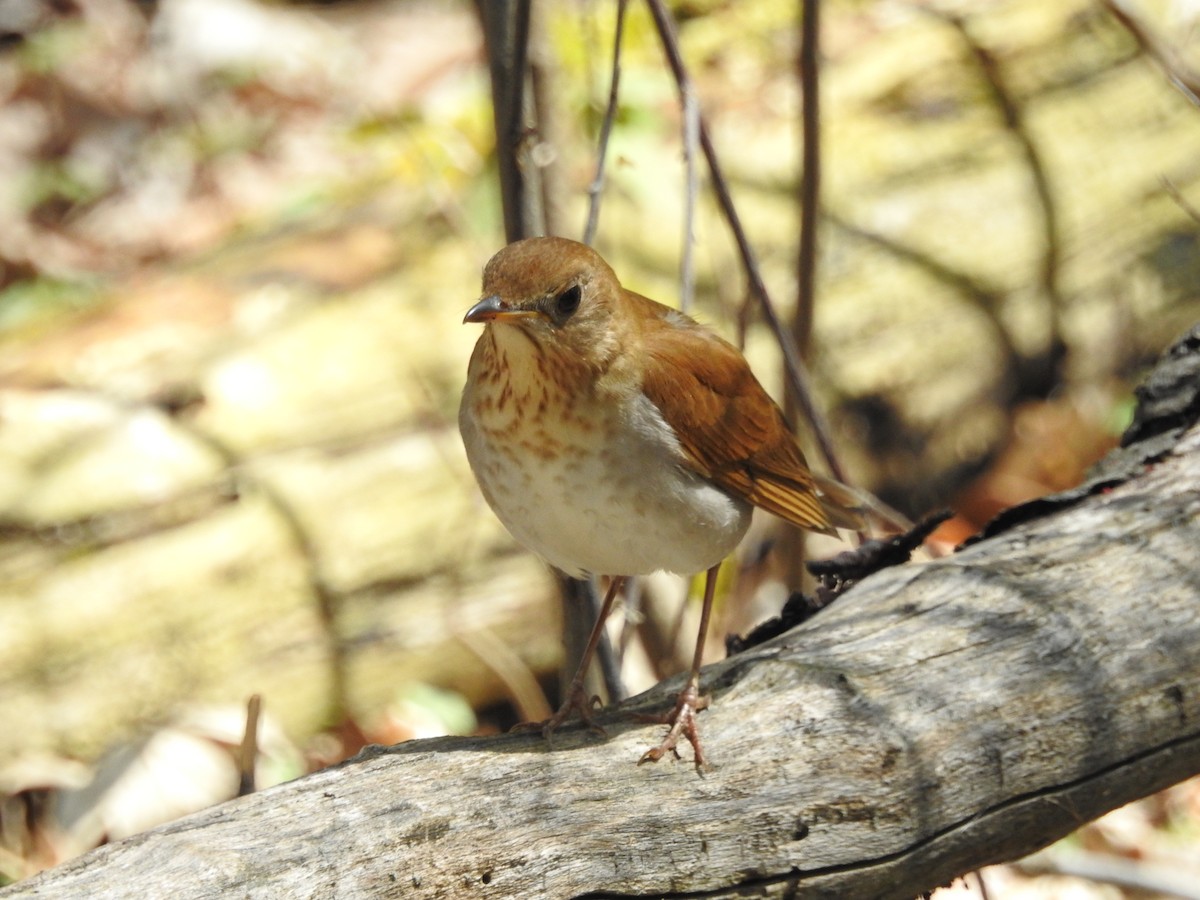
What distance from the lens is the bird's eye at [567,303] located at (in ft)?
10.2

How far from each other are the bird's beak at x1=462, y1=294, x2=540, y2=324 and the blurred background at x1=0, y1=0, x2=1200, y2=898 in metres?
0.52

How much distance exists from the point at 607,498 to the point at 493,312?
1.54ft

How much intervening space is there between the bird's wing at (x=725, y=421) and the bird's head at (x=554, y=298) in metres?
0.16

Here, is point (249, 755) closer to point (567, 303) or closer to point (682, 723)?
point (682, 723)

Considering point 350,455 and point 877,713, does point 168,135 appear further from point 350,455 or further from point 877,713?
point 877,713

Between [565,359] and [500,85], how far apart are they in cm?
72

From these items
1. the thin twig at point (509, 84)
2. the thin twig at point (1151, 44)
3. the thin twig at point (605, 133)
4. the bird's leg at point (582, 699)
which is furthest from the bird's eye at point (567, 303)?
the thin twig at point (1151, 44)

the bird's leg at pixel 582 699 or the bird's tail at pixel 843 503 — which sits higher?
the bird's tail at pixel 843 503

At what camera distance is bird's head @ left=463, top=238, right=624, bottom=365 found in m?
3.04

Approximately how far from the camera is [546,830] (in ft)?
8.82

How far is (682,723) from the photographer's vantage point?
3021 millimetres

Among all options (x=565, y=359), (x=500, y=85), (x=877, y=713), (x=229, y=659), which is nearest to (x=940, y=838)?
(x=877, y=713)

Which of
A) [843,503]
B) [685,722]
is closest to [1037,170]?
[843,503]

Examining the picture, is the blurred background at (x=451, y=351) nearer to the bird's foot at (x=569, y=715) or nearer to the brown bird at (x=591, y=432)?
the brown bird at (x=591, y=432)
